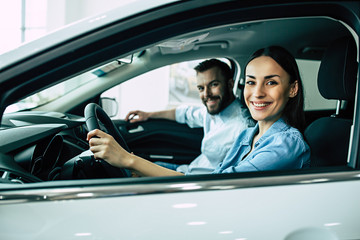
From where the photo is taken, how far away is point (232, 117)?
2.05 m

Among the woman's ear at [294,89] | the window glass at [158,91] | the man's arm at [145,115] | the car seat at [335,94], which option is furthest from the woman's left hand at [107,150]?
the window glass at [158,91]

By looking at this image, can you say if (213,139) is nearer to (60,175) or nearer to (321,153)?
(321,153)

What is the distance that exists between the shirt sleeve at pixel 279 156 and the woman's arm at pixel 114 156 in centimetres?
25

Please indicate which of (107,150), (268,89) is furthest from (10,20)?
(268,89)

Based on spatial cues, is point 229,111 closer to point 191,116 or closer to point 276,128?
point 191,116

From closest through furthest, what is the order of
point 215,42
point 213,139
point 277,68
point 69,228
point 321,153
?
point 69,228
point 277,68
point 321,153
point 213,139
point 215,42

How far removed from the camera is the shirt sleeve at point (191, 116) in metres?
2.36

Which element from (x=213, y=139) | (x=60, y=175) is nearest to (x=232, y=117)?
(x=213, y=139)

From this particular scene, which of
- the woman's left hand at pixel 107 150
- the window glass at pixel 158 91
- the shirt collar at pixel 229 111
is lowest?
the woman's left hand at pixel 107 150

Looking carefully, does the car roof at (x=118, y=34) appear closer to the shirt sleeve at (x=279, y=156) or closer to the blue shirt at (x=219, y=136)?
the shirt sleeve at (x=279, y=156)

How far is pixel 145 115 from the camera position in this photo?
2402mm

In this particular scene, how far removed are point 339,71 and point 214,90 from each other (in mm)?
1055

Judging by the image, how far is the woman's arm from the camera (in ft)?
3.18

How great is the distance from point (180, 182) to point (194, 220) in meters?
0.09
